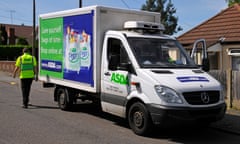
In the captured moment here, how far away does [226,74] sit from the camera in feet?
41.1

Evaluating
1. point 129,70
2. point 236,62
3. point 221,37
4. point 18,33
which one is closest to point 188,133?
point 129,70

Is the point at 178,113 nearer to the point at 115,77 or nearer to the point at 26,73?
the point at 115,77

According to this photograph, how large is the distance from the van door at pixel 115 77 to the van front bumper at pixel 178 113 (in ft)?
3.43

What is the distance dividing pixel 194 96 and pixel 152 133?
1.26 metres

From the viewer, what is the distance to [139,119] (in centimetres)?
827

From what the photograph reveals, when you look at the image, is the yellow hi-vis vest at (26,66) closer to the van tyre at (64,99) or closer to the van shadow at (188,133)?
the van tyre at (64,99)

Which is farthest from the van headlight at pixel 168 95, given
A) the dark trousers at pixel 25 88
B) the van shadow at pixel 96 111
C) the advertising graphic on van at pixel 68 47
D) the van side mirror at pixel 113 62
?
the dark trousers at pixel 25 88

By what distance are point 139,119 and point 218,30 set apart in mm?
13248

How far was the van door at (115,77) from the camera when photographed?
28.6ft

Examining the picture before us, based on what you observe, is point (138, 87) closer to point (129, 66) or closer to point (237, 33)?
point (129, 66)

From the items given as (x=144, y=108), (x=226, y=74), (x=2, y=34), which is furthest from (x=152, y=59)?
(x=2, y=34)

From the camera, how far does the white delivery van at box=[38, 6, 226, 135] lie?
7.77 meters

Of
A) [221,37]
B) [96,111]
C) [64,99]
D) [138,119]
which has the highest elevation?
[221,37]

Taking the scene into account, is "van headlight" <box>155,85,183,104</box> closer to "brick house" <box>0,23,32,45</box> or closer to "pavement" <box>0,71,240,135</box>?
"pavement" <box>0,71,240,135</box>
